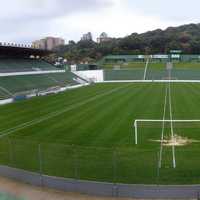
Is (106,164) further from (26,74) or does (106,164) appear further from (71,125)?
(26,74)

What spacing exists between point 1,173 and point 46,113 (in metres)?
17.5

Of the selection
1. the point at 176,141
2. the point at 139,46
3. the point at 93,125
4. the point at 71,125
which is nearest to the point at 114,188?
the point at 176,141

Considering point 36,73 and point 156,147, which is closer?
point 156,147

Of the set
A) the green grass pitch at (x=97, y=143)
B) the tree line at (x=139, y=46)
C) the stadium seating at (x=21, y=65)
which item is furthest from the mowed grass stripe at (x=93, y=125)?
the tree line at (x=139, y=46)

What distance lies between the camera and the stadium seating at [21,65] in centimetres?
5586

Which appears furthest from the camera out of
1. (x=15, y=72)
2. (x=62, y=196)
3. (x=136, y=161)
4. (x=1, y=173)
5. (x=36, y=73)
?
(x=36, y=73)

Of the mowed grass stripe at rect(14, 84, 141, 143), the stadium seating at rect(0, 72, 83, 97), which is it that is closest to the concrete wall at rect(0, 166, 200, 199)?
the mowed grass stripe at rect(14, 84, 141, 143)

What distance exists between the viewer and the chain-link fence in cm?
1291

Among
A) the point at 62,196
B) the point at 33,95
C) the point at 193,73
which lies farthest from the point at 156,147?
the point at 193,73

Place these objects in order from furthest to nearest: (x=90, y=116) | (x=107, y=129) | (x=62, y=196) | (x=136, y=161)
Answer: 1. (x=90, y=116)
2. (x=107, y=129)
3. (x=136, y=161)
4. (x=62, y=196)

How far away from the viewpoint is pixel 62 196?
11.6m

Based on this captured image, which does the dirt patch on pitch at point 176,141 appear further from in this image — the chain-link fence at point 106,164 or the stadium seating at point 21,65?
the stadium seating at point 21,65

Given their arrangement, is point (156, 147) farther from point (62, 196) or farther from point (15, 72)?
point (15, 72)

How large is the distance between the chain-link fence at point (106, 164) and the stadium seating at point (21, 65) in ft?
129
